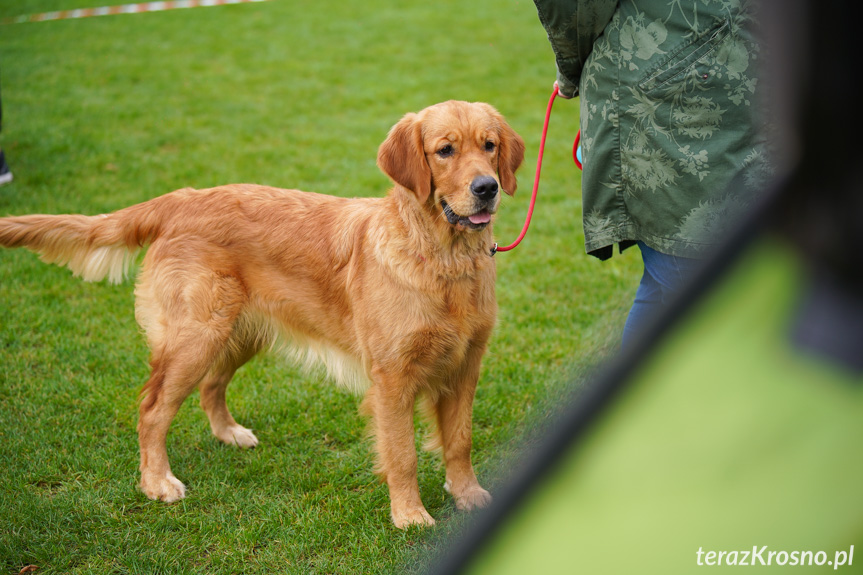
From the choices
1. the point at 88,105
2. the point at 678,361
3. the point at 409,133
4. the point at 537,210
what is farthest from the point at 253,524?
the point at 88,105

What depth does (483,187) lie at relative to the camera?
314 cm

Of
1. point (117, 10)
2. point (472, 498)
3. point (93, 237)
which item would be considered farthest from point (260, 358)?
point (117, 10)

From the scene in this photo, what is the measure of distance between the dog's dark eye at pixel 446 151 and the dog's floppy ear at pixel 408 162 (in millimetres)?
79

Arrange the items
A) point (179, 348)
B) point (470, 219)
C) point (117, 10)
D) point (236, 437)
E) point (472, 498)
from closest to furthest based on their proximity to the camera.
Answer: point (470, 219)
point (472, 498)
point (179, 348)
point (236, 437)
point (117, 10)

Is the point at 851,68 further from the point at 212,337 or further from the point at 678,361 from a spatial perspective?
the point at 212,337

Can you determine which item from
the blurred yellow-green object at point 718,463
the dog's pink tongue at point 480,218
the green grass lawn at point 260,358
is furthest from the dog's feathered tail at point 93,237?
the blurred yellow-green object at point 718,463

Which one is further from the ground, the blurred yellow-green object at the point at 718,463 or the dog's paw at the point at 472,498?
the blurred yellow-green object at the point at 718,463

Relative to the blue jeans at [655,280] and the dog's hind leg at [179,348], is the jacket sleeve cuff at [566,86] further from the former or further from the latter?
the dog's hind leg at [179,348]

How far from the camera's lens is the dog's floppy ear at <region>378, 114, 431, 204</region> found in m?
3.25

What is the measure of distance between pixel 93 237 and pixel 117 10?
42.1 feet

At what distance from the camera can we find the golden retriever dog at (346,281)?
325cm

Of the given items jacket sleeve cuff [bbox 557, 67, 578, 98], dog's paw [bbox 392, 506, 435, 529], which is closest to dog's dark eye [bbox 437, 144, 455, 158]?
jacket sleeve cuff [bbox 557, 67, 578, 98]

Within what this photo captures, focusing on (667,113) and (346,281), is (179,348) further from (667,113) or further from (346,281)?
(667,113)

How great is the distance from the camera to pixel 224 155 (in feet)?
27.3
